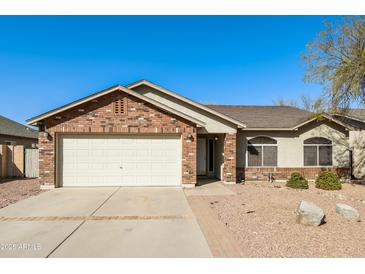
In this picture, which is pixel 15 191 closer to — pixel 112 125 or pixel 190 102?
pixel 112 125

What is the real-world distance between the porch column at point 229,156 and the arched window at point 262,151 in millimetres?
1436

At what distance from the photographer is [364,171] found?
13.8m

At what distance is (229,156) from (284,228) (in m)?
6.70

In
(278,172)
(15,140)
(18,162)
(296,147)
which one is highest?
(15,140)

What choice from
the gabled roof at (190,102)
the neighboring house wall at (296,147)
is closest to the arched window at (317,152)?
the neighboring house wall at (296,147)

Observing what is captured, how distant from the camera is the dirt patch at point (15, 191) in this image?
8703 millimetres

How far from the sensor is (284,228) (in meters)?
5.70

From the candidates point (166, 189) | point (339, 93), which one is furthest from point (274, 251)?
point (339, 93)

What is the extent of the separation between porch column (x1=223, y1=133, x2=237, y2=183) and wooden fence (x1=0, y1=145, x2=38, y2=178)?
11.1 m

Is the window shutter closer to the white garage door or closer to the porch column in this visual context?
the white garage door

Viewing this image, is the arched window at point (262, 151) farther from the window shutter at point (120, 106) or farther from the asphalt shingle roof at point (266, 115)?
the window shutter at point (120, 106)

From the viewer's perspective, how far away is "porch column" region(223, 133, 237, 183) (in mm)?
12289

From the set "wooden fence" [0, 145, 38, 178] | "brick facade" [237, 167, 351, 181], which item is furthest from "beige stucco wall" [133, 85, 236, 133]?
"wooden fence" [0, 145, 38, 178]

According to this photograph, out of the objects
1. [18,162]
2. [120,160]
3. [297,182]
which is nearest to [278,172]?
[297,182]
